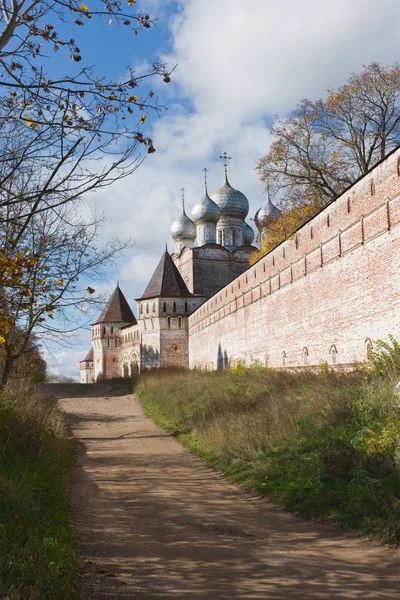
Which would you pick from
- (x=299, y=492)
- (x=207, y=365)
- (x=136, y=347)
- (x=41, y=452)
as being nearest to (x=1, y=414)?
(x=41, y=452)

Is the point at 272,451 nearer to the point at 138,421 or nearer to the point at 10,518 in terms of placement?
the point at 10,518

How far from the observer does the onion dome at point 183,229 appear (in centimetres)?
5222

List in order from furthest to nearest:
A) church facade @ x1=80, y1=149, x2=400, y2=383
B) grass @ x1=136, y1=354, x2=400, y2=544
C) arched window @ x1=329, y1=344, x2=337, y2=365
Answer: arched window @ x1=329, y1=344, x2=337, y2=365
church facade @ x1=80, y1=149, x2=400, y2=383
grass @ x1=136, y1=354, x2=400, y2=544

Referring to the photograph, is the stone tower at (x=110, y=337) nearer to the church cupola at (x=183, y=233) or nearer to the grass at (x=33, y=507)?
the church cupola at (x=183, y=233)

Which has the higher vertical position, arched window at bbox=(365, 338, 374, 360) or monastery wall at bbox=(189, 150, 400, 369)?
monastery wall at bbox=(189, 150, 400, 369)

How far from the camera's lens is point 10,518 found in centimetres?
523

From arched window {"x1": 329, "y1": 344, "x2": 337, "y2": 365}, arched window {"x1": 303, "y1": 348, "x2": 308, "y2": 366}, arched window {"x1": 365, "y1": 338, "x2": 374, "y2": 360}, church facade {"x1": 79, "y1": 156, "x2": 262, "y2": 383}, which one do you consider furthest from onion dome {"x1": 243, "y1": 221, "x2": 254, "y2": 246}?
arched window {"x1": 365, "y1": 338, "x2": 374, "y2": 360}

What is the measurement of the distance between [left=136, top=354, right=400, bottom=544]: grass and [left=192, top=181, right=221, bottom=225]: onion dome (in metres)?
35.6

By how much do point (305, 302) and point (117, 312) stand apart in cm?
3524

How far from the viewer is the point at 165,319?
40.4 metres

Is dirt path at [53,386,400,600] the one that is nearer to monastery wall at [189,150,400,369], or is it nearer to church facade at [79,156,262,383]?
monastery wall at [189,150,400,369]

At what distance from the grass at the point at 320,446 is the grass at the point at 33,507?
252cm

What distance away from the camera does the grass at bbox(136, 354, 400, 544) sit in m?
5.90

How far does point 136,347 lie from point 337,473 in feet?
122
